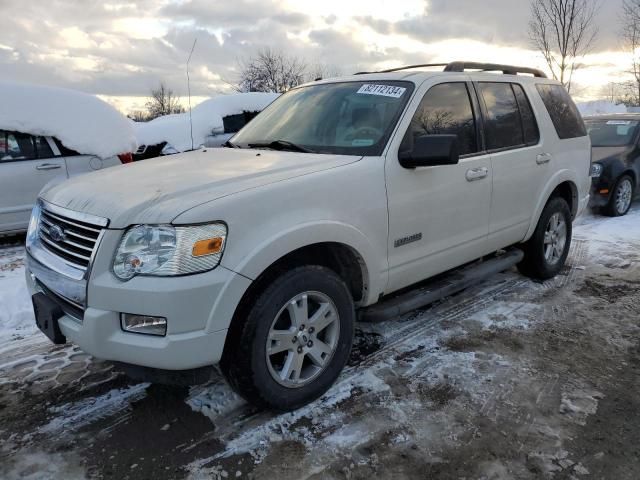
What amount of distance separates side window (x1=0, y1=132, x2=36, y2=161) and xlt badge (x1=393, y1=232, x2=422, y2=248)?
5.39 m

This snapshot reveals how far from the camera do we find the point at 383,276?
128 inches

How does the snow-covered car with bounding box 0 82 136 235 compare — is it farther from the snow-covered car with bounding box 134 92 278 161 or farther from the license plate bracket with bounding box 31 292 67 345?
the license plate bracket with bounding box 31 292 67 345

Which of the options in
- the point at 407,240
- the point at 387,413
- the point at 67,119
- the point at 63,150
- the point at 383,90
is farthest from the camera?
the point at 67,119

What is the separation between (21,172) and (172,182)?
4758 millimetres

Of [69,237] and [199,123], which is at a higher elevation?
[199,123]

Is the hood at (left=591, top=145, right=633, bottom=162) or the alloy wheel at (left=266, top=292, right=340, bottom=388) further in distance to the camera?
the hood at (left=591, top=145, right=633, bottom=162)

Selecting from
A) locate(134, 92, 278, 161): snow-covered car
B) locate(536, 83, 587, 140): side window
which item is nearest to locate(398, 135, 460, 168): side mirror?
locate(536, 83, 587, 140): side window

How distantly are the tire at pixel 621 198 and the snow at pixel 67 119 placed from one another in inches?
284

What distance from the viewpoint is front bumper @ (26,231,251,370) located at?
7.64ft

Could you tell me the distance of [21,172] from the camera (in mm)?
6457

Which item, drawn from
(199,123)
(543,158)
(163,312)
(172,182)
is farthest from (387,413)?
(199,123)

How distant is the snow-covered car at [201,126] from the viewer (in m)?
10.7

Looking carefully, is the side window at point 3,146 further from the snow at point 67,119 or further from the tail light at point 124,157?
the tail light at point 124,157

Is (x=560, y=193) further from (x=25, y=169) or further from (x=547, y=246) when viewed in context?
(x=25, y=169)
